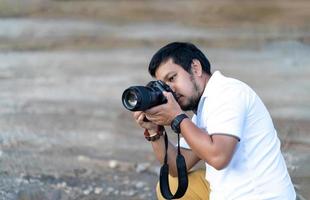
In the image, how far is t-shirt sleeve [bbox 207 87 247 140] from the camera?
2.90m

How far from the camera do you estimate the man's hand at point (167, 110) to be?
117 inches

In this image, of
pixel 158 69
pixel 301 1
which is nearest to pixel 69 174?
pixel 158 69

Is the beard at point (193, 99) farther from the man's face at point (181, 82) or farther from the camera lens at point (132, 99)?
the camera lens at point (132, 99)

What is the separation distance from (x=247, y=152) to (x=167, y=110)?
35 centimetres

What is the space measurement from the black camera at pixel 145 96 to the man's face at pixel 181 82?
0.06 m

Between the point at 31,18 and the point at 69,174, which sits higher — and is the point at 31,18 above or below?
below

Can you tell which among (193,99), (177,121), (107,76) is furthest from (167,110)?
(107,76)

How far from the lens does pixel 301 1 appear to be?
49.3 ft

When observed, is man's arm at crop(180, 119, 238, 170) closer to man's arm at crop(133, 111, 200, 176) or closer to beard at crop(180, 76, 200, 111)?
beard at crop(180, 76, 200, 111)

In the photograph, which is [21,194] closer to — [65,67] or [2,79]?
[2,79]

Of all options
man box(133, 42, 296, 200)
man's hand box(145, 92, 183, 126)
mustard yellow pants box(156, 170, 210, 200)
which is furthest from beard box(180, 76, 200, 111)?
mustard yellow pants box(156, 170, 210, 200)

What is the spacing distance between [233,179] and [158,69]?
1.72 ft

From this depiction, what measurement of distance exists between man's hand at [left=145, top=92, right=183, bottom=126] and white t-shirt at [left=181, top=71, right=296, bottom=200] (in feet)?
0.43

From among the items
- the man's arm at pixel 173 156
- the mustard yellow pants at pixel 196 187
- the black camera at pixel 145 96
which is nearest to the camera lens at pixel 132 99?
the black camera at pixel 145 96
